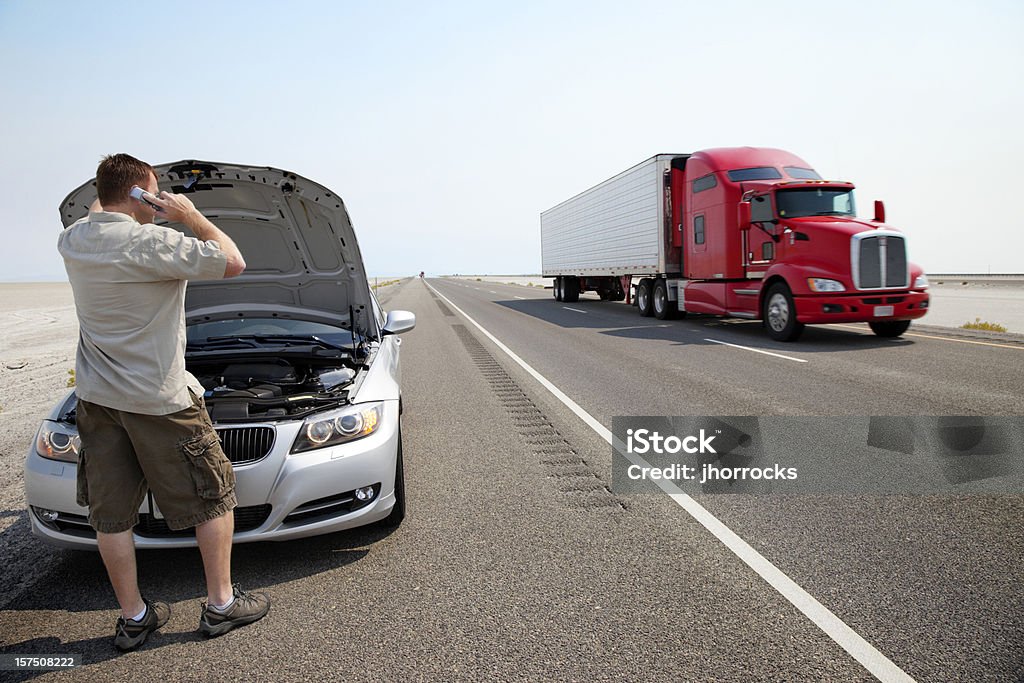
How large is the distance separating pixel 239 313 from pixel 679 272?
43.9 ft

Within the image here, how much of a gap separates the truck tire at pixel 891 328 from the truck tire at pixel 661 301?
17.6 feet

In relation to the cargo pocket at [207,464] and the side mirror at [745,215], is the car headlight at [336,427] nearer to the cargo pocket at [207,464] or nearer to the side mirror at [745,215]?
the cargo pocket at [207,464]

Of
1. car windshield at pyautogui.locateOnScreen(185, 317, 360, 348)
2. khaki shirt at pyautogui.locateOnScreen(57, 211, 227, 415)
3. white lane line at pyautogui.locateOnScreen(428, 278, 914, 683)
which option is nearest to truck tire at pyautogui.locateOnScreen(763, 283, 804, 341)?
white lane line at pyautogui.locateOnScreen(428, 278, 914, 683)

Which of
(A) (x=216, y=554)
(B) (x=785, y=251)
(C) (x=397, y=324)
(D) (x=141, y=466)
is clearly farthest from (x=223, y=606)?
(B) (x=785, y=251)

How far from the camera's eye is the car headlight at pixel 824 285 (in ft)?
37.5

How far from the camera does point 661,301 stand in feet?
57.6

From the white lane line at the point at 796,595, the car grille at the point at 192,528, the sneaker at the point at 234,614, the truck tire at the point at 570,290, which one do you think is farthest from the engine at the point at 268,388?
the truck tire at the point at 570,290

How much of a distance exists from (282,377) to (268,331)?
922 millimetres

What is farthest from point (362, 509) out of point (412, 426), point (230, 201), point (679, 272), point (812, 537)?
point (679, 272)

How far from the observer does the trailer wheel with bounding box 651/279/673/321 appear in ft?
56.3

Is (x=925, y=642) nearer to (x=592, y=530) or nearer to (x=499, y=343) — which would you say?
(x=592, y=530)

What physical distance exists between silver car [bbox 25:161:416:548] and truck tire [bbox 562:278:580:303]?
22.4 metres

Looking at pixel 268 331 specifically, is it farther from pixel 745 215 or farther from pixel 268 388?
pixel 745 215

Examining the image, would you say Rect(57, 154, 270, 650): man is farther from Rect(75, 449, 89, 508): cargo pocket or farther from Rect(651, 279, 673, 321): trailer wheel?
Rect(651, 279, 673, 321): trailer wheel
